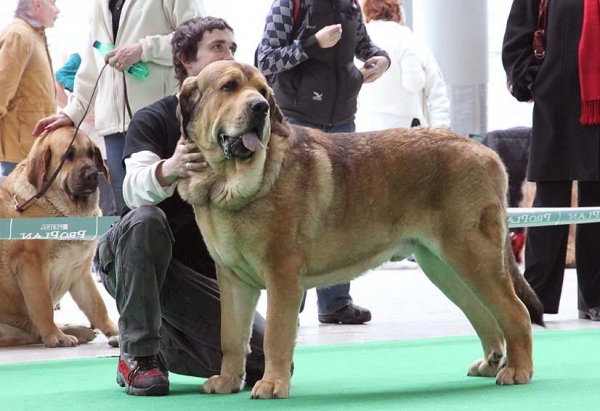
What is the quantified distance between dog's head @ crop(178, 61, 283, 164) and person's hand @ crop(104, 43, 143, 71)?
1.70 m

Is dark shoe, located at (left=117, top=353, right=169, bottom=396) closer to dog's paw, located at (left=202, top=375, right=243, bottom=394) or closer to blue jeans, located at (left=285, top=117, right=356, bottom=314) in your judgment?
dog's paw, located at (left=202, top=375, right=243, bottom=394)

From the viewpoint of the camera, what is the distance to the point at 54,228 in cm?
545

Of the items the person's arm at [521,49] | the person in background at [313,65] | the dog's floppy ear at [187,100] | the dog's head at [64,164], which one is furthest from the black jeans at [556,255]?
the dog's floppy ear at [187,100]

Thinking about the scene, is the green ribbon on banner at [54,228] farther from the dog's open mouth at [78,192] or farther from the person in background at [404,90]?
the person in background at [404,90]

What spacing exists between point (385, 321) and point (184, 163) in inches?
120

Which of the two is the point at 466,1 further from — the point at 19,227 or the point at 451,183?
the point at 451,183

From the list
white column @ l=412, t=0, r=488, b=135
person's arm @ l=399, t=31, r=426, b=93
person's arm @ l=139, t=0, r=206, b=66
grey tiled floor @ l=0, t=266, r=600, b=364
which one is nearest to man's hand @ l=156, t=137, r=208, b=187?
person's arm @ l=139, t=0, r=206, b=66

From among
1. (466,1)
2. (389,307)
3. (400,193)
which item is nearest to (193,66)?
(400,193)

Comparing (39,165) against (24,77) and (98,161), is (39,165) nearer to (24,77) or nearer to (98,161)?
(98,161)

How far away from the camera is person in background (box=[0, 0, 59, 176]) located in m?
6.54

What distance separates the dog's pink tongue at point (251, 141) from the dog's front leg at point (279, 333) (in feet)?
1.47

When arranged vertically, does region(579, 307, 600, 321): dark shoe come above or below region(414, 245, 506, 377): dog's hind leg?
below

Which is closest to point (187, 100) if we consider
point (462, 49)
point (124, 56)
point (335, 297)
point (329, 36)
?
point (124, 56)

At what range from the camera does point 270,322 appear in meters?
3.38
